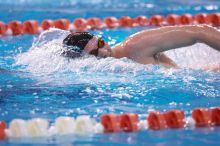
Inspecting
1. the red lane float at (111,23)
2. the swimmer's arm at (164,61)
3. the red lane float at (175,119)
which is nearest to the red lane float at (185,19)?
the red lane float at (111,23)

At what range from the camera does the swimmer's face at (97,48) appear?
470 centimetres

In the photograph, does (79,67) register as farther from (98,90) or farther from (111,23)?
(111,23)

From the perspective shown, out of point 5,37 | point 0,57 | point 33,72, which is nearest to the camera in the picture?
point 33,72

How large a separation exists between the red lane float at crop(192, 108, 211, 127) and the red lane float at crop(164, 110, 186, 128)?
9 cm

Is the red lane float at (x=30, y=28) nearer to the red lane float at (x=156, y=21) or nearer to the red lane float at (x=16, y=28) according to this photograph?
the red lane float at (x=16, y=28)

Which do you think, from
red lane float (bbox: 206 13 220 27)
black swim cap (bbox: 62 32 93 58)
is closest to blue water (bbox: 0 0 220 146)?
black swim cap (bbox: 62 32 93 58)

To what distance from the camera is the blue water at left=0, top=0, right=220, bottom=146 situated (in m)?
3.39

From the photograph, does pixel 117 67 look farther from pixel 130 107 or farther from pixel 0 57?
pixel 0 57

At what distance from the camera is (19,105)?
13.3 feet

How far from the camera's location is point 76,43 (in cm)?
471

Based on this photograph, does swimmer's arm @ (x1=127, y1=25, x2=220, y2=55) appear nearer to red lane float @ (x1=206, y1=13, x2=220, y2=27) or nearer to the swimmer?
the swimmer

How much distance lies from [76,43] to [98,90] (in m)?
0.53

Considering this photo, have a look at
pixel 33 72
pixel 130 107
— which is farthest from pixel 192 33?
pixel 33 72

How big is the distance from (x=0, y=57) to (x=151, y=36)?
1.77 m
